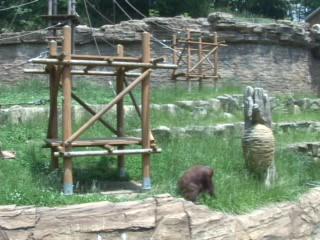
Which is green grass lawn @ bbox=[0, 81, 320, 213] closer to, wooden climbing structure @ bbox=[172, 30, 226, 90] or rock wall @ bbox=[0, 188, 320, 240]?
rock wall @ bbox=[0, 188, 320, 240]

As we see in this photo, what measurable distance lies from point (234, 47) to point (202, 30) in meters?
1.25

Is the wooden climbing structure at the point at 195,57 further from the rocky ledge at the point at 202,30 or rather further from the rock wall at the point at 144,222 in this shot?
the rock wall at the point at 144,222

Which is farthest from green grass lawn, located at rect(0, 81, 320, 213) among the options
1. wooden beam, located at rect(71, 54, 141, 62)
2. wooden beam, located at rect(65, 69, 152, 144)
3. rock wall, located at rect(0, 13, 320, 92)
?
rock wall, located at rect(0, 13, 320, 92)

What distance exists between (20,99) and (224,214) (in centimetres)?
812

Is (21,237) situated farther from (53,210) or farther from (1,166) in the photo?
(1,166)

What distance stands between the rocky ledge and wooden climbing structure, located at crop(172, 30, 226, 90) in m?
0.74

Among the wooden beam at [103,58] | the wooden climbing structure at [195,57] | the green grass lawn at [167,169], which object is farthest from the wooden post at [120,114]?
the wooden climbing structure at [195,57]

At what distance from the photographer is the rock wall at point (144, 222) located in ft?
21.3

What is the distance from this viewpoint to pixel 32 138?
33.8ft

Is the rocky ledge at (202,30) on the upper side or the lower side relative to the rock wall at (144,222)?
upper

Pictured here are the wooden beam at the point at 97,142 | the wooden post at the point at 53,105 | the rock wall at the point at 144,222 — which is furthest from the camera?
the wooden post at the point at 53,105

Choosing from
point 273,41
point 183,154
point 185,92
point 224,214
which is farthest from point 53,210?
point 273,41

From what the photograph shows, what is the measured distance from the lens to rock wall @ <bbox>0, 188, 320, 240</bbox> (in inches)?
255

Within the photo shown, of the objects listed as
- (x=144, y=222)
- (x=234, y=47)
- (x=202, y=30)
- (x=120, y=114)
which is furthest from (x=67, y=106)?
(x=234, y=47)
